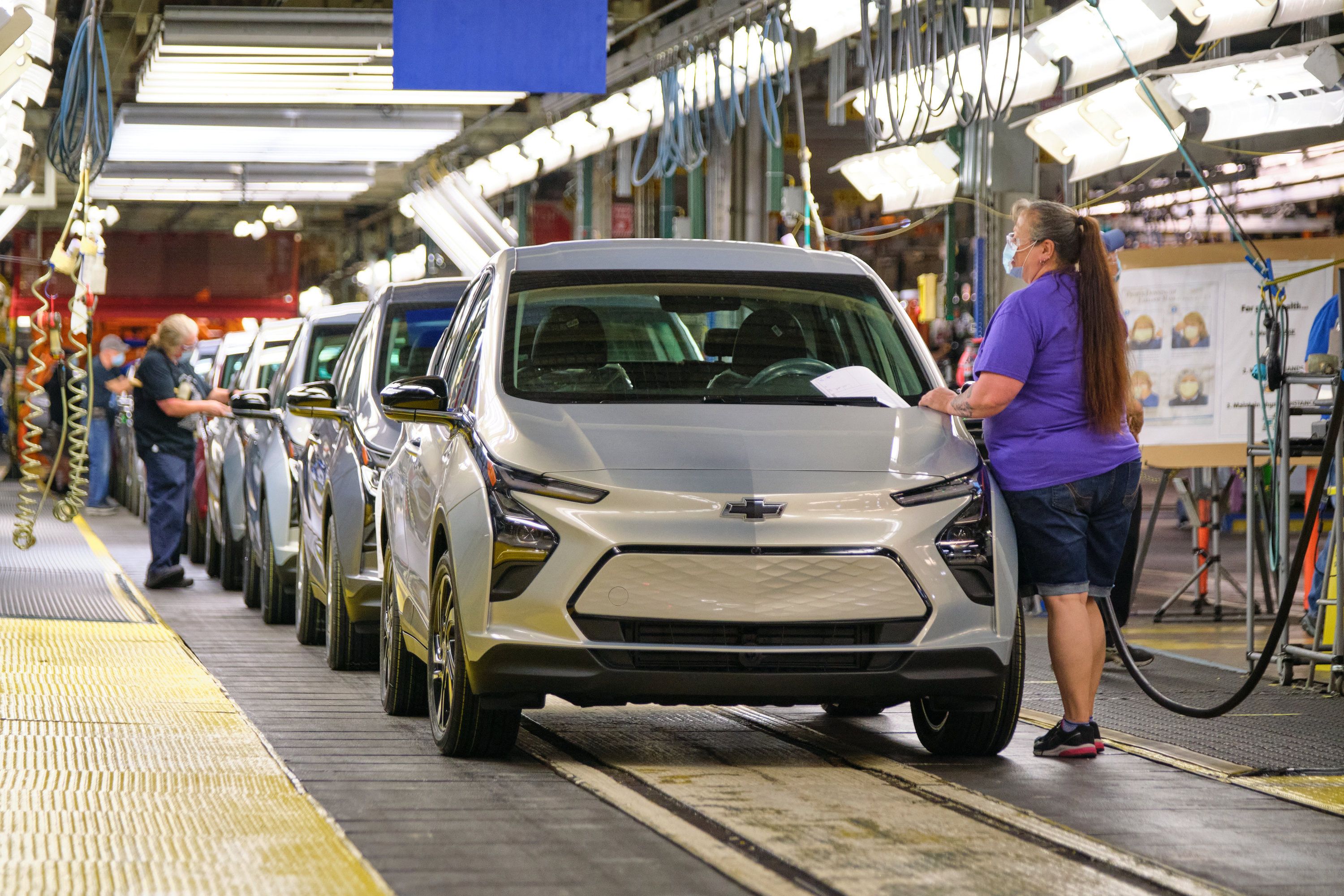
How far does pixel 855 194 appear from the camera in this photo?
17875mm

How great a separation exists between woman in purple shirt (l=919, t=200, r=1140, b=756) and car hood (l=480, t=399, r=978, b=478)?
11.5 inches

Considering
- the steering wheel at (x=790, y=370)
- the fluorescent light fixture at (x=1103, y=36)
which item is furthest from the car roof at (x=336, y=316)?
the steering wheel at (x=790, y=370)

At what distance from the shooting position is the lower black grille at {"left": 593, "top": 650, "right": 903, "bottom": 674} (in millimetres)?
5805

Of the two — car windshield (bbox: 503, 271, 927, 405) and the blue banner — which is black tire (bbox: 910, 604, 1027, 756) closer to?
car windshield (bbox: 503, 271, 927, 405)

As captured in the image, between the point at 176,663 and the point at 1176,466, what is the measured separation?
6153mm

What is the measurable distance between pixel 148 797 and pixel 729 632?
1766 millimetres

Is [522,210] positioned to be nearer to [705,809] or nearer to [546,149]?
[546,149]

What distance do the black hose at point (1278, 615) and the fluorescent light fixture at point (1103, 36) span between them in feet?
12.6

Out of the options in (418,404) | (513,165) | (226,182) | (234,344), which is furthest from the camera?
(226,182)

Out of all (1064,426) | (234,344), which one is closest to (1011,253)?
(1064,426)

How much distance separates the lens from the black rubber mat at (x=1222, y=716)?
6863mm

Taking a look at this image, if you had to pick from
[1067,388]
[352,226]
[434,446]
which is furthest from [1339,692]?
[352,226]

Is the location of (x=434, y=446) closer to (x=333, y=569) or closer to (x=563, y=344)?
(x=563, y=344)

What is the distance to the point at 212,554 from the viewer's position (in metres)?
15.0
